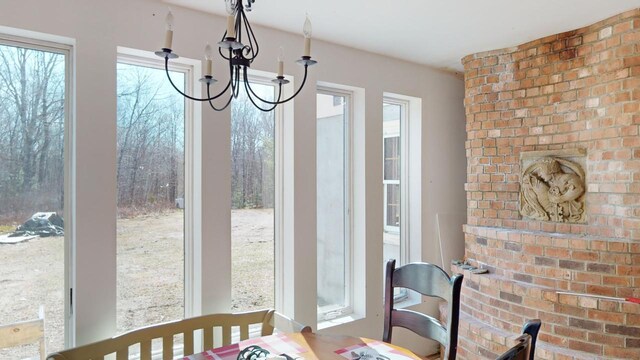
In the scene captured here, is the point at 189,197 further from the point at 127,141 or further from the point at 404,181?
the point at 404,181

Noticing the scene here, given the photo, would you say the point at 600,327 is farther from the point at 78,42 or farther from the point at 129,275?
the point at 78,42

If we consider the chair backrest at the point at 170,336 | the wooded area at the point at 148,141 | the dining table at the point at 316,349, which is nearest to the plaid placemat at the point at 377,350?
the dining table at the point at 316,349

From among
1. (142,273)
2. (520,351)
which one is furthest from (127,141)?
(520,351)

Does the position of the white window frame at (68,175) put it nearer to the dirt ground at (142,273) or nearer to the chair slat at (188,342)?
the dirt ground at (142,273)

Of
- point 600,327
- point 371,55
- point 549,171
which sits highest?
point 371,55

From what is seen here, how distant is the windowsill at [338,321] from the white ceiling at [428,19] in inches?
81.2

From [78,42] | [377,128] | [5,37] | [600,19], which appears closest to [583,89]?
[600,19]

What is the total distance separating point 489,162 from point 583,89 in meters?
0.80

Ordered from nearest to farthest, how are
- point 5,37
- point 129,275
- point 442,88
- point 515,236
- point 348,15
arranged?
point 5,37 < point 129,275 < point 348,15 < point 515,236 < point 442,88

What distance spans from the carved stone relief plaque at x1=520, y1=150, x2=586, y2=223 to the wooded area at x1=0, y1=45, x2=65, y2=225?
2.98 metres

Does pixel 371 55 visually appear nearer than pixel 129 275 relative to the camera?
No

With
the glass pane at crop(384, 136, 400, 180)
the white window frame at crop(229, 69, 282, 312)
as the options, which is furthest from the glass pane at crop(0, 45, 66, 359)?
the glass pane at crop(384, 136, 400, 180)

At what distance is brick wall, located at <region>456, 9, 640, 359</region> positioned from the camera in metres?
2.41

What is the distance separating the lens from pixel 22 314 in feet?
6.57
